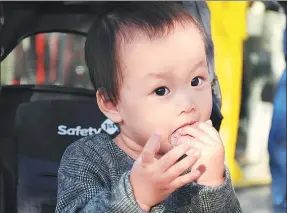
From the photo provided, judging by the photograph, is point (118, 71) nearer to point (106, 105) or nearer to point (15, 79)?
point (106, 105)

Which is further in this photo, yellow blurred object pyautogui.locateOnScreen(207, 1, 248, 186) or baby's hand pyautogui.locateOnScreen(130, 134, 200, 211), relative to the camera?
yellow blurred object pyautogui.locateOnScreen(207, 1, 248, 186)

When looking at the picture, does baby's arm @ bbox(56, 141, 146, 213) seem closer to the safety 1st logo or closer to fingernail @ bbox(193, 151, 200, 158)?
fingernail @ bbox(193, 151, 200, 158)

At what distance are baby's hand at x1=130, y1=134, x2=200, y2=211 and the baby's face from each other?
0.12 m

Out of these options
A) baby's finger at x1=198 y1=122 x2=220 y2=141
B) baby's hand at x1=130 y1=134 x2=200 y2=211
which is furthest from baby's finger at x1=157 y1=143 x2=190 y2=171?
baby's finger at x1=198 y1=122 x2=220 y2=141

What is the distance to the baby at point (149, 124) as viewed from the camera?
117 cm

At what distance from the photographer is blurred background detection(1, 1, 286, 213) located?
6.95 ft

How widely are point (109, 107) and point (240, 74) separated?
138 centimetres

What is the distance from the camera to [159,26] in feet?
4.34

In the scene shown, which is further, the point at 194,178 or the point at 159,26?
the point at 159,26

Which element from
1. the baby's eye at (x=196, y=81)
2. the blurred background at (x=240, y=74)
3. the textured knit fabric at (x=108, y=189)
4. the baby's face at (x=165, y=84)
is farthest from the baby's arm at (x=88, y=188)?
the blurred background at (x=240, y=74)

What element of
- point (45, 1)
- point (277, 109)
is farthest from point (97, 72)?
point (277, 109)

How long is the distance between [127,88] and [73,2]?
0.64 metres

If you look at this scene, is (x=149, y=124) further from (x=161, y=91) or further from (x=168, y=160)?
(x=168, y=160)

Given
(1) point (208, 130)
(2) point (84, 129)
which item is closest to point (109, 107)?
(1) point (208, 130)
